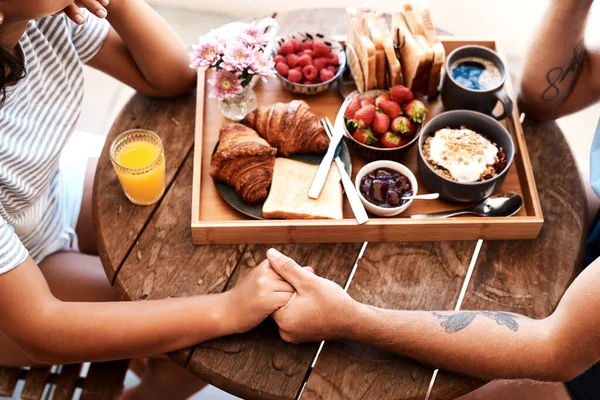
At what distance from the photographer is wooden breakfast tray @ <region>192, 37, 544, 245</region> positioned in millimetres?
1290

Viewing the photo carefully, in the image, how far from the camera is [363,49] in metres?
1.47

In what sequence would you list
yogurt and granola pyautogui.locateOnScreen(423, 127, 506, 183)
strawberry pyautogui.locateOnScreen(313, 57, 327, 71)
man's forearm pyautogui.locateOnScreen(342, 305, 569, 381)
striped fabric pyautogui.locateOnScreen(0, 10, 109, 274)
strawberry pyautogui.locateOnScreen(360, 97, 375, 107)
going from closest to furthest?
man's forearm pyautogui.locateOnScreen(342, 305, 569, 381) < striped fabric pyautogui.locateOnScreen(0, 10, 109, 274) < yogurt and granola pyautogui.locateOnScreen(423, 127, 506, 183) < strawberry pyautogui.locateOnScreen(360, 97, 375, 107) < strawberry pyautogui.locateOnScreen(313, 57, 327, 71)

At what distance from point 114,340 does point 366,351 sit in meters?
0.53

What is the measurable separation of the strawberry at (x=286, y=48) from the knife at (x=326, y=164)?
0.71ft

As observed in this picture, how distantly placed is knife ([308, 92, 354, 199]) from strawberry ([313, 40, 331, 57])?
0.53ft

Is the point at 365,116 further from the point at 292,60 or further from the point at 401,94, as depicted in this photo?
the point at 292,60

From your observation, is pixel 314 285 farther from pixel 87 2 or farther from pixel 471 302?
pixel 87 2

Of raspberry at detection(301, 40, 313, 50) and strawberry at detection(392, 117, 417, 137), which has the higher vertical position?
raspberry at detection(301, 40, 313, 50)

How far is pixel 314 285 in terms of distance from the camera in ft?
3.96

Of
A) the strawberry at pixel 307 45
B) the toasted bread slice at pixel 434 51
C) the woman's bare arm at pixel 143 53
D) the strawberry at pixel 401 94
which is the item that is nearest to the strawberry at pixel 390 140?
the strawberry at pixel 401 94

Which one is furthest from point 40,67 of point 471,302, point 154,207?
point 471,302

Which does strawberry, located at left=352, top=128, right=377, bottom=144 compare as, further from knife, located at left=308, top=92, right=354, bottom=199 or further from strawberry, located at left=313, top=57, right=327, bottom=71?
strawberry, located at left=313, top=57, right=327, bottom=71

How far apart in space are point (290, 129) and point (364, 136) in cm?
18

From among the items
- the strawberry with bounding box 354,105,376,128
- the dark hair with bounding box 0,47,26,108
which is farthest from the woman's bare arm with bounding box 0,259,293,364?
the strawberry with bounding box 354,105,376,128
